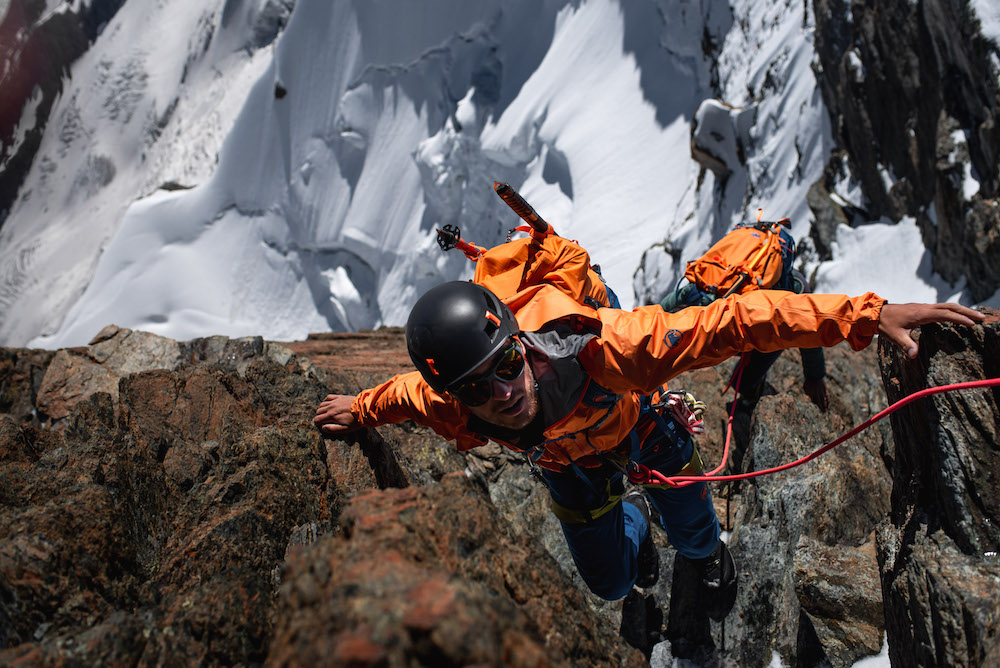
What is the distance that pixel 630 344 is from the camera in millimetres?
2590

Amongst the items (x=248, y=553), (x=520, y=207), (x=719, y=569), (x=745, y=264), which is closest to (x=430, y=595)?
(x=248, y=553)

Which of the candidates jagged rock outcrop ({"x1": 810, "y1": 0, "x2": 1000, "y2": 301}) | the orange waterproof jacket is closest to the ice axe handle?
the orange waterproof jacket

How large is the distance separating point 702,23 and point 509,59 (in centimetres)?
694

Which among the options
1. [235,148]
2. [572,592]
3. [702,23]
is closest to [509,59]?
[702,23]

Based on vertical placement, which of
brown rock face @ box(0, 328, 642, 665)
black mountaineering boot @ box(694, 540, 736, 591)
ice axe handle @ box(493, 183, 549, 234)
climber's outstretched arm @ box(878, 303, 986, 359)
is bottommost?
black mountaineering boot @ box(694, 540, 736, 591)

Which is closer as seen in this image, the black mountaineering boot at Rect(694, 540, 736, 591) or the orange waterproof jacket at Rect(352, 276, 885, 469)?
the orange waterproof jacket at Rect(352, 276, 885, 469)

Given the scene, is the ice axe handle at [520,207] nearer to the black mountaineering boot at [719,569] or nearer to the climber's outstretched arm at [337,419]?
the climber's outstretched arm at [337,419]

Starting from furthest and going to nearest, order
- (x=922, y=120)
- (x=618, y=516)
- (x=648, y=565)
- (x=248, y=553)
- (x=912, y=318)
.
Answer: (x=922, y=120) < (x=648, y=565) < (x=618, y=516) < (x=248, y=553) < (x=912, y=318)

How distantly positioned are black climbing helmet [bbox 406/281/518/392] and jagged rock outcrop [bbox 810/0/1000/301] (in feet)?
25.6

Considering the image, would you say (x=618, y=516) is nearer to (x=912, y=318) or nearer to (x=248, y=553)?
(x=912, y=318)

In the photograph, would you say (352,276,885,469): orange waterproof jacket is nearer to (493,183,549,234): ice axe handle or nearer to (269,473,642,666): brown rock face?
(493,183,549,234): ice axe handle

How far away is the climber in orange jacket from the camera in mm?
2400

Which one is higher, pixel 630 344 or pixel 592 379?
pixel 630 344

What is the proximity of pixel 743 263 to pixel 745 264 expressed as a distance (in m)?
0.02
